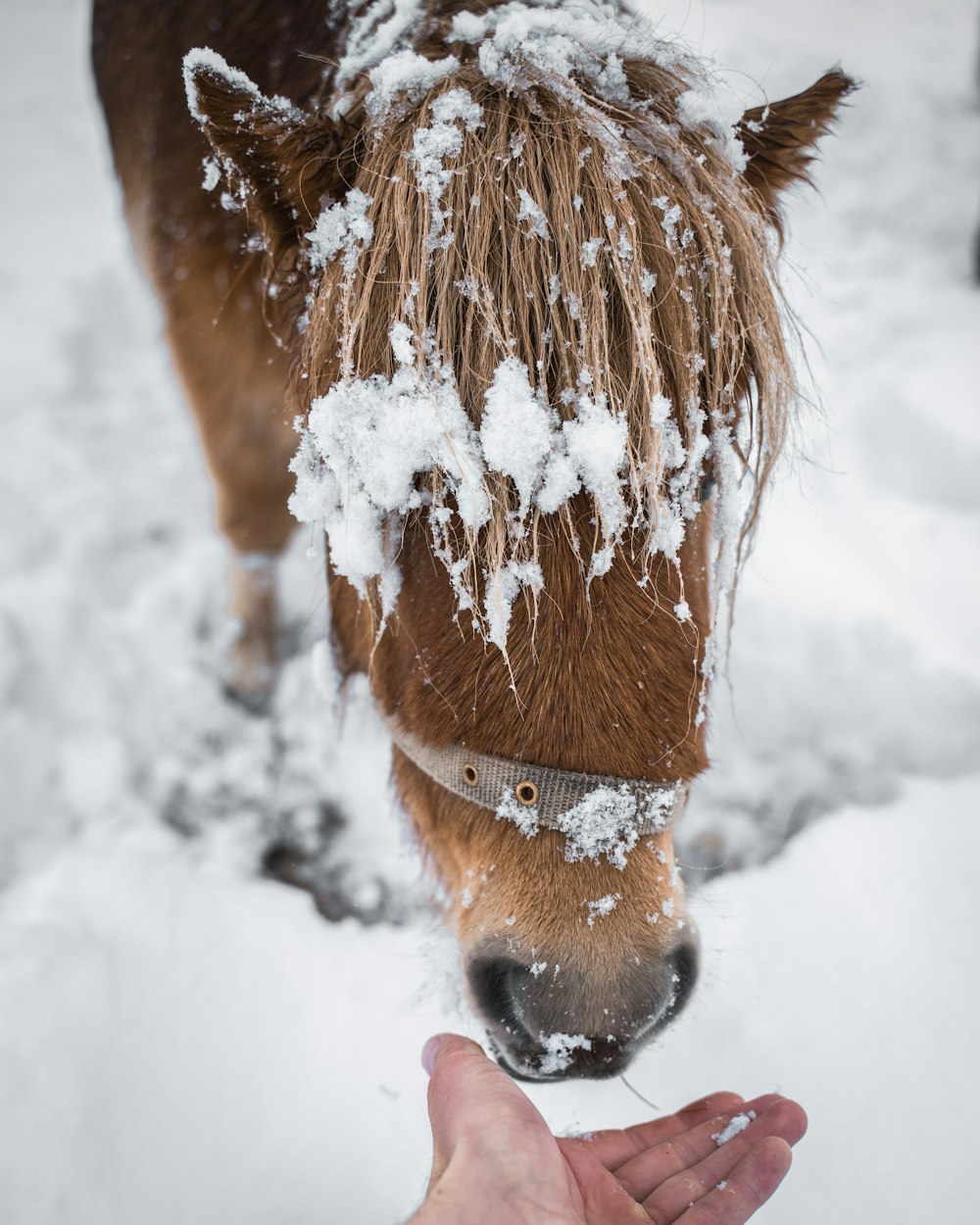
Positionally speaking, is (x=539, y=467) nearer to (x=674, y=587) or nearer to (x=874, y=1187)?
(x=674, y=587)

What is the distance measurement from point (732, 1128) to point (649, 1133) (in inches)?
6.9

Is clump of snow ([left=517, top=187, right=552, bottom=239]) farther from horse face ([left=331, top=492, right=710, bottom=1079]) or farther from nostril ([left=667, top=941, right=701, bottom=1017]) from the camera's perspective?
nostril ([left=667, top=941, right=701, bottom=1017])

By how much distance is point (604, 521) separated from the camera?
113 centimetres

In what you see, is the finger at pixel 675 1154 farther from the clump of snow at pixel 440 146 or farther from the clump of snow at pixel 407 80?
the clump of snow at pixel 407 80

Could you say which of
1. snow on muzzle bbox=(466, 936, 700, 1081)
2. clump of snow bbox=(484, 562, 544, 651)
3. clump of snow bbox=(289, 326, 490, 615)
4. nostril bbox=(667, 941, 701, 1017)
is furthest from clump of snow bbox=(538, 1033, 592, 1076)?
clump of snow bbox=(289, 326, 490, 615)

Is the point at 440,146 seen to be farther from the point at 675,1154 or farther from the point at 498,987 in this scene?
the point at 675,1154

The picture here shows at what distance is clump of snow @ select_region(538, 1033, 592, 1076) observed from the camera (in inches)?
46.6

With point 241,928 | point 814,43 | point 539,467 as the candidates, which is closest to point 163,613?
point 241,928

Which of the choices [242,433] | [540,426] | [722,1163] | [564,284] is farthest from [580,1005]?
[242,433]

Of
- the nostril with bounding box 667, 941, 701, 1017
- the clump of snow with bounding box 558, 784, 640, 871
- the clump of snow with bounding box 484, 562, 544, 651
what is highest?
the clump of snow with bounding box 484, 562, 544, 651

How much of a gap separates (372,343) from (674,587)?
26.3 inches

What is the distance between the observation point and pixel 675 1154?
4.65 feet

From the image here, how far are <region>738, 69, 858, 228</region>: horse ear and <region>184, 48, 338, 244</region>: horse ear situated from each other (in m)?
0.82

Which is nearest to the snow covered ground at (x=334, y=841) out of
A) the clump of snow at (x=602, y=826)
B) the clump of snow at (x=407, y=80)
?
the clump of snow at (x=602, y=826)
